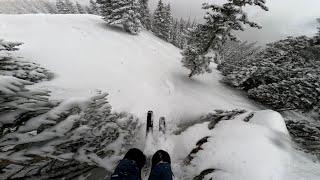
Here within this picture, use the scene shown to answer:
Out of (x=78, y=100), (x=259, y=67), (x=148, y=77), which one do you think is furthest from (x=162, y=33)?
(x=78, y=100)

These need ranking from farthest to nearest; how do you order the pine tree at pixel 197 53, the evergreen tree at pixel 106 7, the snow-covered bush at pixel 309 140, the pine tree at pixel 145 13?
the pine tree at pixel 145 13
the evergreen tree at pixel 106 7
the pine tree at pixel 197 53
the snow-covered bush at pixel 309 140

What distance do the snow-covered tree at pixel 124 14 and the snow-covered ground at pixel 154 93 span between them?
3.94m

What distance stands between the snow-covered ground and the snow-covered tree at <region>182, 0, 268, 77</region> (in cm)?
368

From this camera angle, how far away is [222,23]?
55.8 ft

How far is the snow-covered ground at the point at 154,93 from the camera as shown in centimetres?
559

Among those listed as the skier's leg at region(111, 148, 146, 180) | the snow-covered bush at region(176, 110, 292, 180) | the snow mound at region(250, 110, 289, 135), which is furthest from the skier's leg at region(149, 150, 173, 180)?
the snow mound at region(250, 110, 289, 135)

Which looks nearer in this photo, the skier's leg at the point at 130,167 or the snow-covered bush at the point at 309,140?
the skier's leg at the point at 130,167

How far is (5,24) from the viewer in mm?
21312

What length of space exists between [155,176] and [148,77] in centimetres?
1243

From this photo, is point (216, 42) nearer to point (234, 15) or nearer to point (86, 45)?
point (234, 15)

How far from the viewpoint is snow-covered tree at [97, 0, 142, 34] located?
1181 inches

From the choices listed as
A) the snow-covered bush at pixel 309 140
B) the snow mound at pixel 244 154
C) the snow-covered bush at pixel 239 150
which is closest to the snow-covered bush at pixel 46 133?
the snow mound at pixel 244 154

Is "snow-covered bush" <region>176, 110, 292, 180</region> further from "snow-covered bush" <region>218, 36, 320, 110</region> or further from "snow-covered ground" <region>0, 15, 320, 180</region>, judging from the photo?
"snow-covered bush" <region>218, 36, 320, 110</region>

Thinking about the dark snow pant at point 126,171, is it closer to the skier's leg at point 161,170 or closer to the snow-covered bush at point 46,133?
the skier's leg at point 161,170
